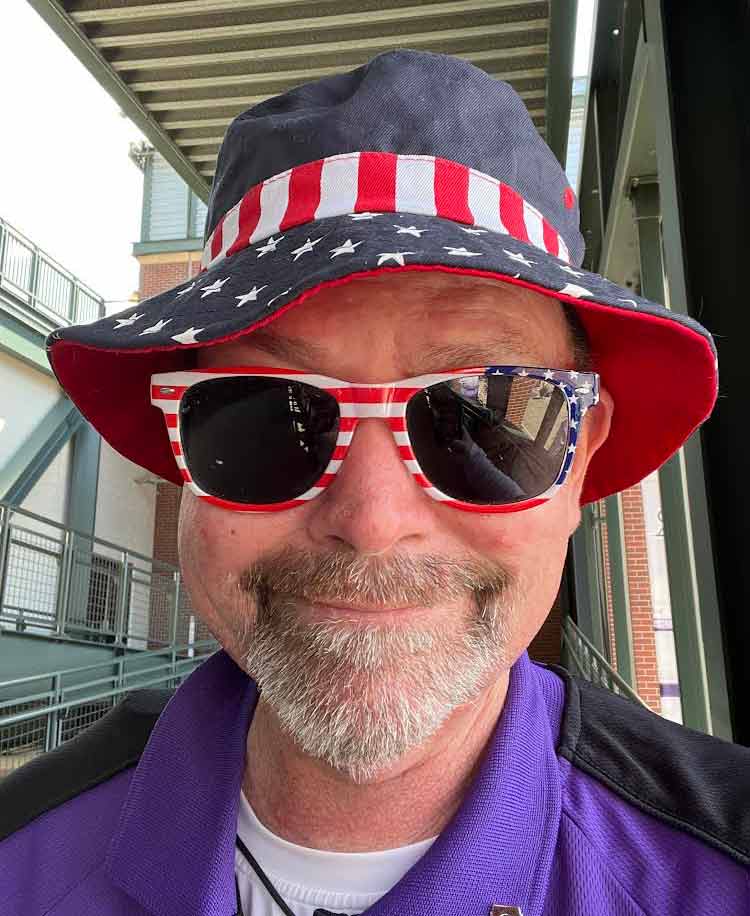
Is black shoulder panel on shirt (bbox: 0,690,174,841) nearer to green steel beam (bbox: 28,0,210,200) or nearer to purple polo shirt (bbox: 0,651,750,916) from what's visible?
purple polo shirt (bbox: 0,651,750,916)

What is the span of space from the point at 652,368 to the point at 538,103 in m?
4.35

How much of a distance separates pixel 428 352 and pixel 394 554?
A: 1.03ft

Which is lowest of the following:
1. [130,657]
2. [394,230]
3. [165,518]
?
[130,657]

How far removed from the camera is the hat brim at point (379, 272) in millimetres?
1018

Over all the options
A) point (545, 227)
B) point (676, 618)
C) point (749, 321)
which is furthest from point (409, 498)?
point (676, 618)

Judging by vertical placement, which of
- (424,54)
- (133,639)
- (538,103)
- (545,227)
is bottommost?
(133,639)

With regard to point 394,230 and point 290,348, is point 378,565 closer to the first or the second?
point 290,348

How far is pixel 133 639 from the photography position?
1092 cm

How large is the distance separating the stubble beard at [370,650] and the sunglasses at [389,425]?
11 centimetres

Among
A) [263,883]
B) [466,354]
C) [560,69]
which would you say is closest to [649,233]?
[560,69]

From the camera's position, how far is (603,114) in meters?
5.57

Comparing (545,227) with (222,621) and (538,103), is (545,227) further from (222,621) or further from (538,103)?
(538,103)

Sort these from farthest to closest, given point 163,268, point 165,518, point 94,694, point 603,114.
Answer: point 163,268
point 165,518
point 94,694
point 603,114

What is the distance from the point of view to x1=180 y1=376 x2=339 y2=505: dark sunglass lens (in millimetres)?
1145
